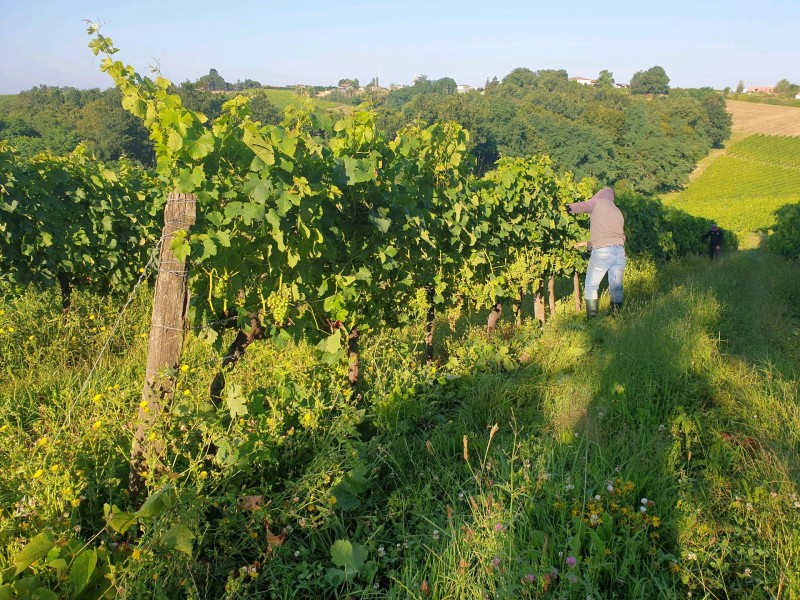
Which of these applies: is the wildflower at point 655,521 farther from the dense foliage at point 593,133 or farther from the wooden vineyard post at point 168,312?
the dense foliage at point 593,133

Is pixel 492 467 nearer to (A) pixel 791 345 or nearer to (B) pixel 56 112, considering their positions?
Answer: (A) pixel 791 345

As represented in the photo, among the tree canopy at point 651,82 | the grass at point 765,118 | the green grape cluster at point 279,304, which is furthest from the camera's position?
the tree canopy at point 651,82

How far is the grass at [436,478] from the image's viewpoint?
2322 mm

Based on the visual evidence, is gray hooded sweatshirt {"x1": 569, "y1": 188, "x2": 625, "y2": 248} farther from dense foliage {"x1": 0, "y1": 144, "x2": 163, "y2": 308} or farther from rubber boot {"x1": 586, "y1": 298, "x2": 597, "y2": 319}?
dense foliage {"x1": 0, "y1": 144, "x2": 163, "y2": 308}

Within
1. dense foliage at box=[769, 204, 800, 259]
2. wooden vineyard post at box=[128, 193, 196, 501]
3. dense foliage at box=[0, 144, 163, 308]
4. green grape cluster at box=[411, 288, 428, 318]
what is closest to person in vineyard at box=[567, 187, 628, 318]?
green grape cluster at box=[411, 288, 428, 318]

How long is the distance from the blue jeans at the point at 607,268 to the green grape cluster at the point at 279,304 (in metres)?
4.07

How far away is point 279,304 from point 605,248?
4272 mm

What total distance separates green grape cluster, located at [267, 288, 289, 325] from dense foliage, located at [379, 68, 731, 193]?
159ft

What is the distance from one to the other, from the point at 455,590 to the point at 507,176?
5082 millimetres

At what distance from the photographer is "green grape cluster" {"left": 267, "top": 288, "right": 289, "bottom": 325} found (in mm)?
3688

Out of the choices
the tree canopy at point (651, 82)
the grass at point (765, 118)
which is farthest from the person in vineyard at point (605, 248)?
the tree canopy at point (651, 82)

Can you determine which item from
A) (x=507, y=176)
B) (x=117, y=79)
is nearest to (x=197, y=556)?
(x=117, y=79)

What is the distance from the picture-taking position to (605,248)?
661cm

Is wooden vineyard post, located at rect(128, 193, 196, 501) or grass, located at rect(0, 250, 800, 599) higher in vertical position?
wooden vineyard post, located at rect(128, 193, 196, 501)
